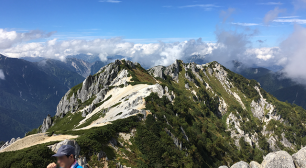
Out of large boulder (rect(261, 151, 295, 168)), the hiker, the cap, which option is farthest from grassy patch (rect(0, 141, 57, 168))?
large boulder (rect(261, 151, 295, 168))

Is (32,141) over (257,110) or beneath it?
over

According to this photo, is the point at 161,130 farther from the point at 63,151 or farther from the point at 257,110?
the point at 257,110

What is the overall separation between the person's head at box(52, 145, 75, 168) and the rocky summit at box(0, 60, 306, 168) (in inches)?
702

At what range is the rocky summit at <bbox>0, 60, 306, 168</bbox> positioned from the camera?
25.6 meters

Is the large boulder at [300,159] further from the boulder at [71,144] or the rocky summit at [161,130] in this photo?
the boulder at [71,144]

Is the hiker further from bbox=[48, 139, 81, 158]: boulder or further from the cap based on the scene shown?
bbox=[48, 139, 81, 158]: boulder

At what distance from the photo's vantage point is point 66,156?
24.6ft

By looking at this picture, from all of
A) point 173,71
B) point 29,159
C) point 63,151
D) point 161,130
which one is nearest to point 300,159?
point 63,151

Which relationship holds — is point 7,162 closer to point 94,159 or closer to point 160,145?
point 94,159

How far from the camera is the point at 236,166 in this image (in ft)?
67.1

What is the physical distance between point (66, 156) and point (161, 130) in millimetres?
36642

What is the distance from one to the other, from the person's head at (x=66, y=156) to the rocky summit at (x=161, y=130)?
17.8 meters

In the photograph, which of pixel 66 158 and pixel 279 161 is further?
pixel 279 161

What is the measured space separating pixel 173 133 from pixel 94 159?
78.2ft
